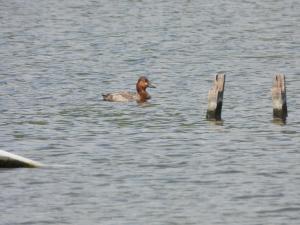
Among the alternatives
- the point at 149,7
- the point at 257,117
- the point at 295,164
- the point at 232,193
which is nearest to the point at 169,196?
the point at 232,193

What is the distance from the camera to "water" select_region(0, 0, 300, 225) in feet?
87.4

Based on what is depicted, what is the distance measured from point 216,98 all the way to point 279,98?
5.74ft

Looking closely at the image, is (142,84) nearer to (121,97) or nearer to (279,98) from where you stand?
(121,97)

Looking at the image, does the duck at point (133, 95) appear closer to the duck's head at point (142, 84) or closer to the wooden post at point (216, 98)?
the duck's head at point (142, 84)

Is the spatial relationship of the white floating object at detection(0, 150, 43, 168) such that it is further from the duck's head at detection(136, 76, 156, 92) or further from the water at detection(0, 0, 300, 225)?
the duck's head at detection(136, 76, 156, 92)

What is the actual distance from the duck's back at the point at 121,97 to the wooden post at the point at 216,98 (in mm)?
5159

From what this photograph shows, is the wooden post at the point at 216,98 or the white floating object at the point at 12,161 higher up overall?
the wooden post at the point at 216,98

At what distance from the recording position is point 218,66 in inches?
2067

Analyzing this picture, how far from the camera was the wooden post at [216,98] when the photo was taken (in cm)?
3619

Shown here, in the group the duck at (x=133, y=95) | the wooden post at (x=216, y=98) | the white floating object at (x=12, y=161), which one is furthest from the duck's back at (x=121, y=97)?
the white floating object at (x=12, y=161)

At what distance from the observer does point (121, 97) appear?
42156 mm

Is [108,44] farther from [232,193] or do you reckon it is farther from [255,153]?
[232,193]

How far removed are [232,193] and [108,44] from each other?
36.5m

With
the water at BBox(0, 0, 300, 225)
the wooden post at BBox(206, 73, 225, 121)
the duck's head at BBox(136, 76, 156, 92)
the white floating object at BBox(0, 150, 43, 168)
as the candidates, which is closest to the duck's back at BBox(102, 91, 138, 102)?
the water at BBox(0, 0, 300, 225)
